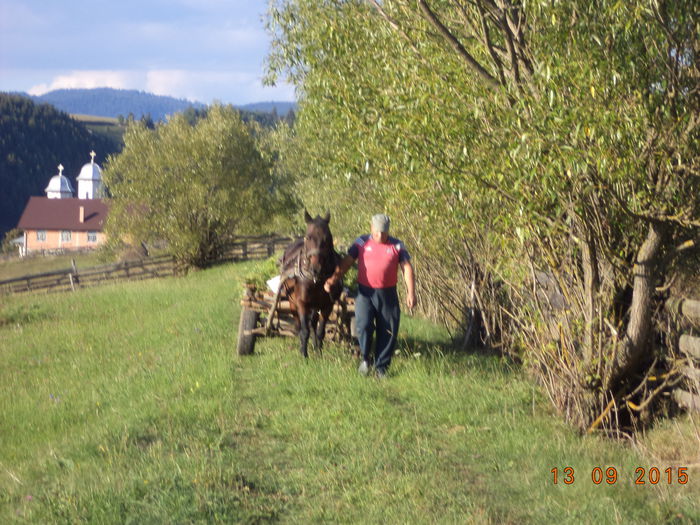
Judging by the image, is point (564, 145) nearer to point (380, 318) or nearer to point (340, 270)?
point (380, 318)

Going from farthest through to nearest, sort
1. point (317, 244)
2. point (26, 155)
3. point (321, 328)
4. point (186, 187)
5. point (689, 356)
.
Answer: point (26, 155) → point (186, 187) → point (321, 328) → point (317, 244) → point (689, 356)

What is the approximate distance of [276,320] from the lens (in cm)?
1178

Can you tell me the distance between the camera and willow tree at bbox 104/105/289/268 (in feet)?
121

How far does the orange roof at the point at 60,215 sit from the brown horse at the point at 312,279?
10252 centimetres

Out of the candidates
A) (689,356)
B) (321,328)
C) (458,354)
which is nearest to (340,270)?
(321,328)

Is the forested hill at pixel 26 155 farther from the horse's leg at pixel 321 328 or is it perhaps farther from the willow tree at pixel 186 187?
the horse's leg at pixel 321 328

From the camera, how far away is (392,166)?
824 centimetres

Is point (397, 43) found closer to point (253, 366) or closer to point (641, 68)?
point (641, 68)

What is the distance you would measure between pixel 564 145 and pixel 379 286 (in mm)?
4037

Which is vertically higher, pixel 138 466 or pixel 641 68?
pixel 641 68

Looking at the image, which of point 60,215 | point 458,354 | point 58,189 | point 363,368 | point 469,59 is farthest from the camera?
point 58,189

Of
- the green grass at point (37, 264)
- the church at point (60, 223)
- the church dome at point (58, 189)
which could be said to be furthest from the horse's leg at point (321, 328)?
the church dome at point (58, 189)

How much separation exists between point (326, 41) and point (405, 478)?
7.10 meters

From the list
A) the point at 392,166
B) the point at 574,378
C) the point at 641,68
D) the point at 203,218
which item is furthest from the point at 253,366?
the point at 203,218
